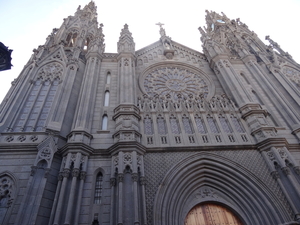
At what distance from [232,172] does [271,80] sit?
10184 mm

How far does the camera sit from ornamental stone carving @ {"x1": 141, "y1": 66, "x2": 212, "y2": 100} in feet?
57.9

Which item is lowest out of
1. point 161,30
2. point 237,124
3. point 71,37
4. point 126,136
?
point 126,136

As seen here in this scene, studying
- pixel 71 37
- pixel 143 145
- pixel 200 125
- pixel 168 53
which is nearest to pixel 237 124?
pixel 200 125

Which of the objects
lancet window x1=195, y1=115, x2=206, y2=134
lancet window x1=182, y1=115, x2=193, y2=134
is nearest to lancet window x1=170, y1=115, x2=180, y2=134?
lancet window x1=182, y1=115, x2=193, y2=134

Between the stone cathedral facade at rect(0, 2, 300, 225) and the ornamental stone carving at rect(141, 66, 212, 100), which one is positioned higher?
the ornamental stone carving at rect(141, 66, 212, 100)

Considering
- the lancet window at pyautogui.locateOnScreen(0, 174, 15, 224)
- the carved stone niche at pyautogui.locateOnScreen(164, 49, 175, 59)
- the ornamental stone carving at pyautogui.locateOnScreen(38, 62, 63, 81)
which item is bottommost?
the lancet window at pyautogui.locateOnScreen(0, 174, 15, 224)

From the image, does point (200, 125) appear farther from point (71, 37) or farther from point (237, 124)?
point (71, 37)

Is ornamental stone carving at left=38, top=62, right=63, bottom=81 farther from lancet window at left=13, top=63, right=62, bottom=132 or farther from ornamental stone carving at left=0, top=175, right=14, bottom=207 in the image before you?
ornamental stone carving at left=0, top=175, right=14, bottom=207

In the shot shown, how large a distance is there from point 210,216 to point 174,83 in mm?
11261

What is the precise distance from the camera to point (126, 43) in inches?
767

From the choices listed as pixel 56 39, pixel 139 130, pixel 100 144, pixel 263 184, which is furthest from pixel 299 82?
pixel 56 39

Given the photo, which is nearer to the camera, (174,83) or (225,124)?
(225,124)

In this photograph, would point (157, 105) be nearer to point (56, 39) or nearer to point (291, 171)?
point (291, 171)

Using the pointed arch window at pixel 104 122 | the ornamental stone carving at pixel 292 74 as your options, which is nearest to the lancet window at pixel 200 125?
the pointed arch window at pixel 104 122
